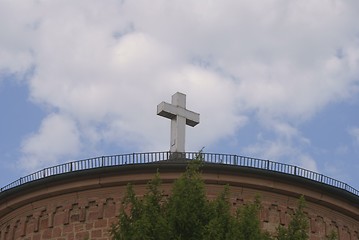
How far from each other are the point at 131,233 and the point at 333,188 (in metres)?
8.28

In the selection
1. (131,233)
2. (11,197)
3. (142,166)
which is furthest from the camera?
(11,197)

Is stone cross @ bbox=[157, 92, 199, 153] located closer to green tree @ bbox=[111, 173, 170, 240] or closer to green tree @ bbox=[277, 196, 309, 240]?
green tree @ bbox=[111, 173, 170, 240]

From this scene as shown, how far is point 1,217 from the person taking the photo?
71.1ft

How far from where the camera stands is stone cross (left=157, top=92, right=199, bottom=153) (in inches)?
861

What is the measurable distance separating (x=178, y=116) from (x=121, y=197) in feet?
10.4

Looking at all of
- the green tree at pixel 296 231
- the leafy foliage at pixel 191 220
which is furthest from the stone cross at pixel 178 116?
the green tree at pixel 296 231

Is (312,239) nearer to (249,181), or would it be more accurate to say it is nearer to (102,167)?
(249,181)

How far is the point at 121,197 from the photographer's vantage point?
1995 cm

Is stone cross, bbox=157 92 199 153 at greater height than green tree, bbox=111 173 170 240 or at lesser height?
greater

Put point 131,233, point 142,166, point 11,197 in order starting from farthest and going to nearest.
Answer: point 11,197, point 142,166, point 131,233

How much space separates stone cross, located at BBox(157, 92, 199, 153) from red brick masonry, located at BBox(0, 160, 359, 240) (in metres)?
1.75

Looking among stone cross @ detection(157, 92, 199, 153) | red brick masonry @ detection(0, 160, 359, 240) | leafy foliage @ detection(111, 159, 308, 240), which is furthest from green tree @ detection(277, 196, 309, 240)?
stone cross @ detection(157, 92, 199, 153)

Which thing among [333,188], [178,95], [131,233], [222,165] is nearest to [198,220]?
[131,233]

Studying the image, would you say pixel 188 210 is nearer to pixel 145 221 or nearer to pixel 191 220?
pixel 191 220
